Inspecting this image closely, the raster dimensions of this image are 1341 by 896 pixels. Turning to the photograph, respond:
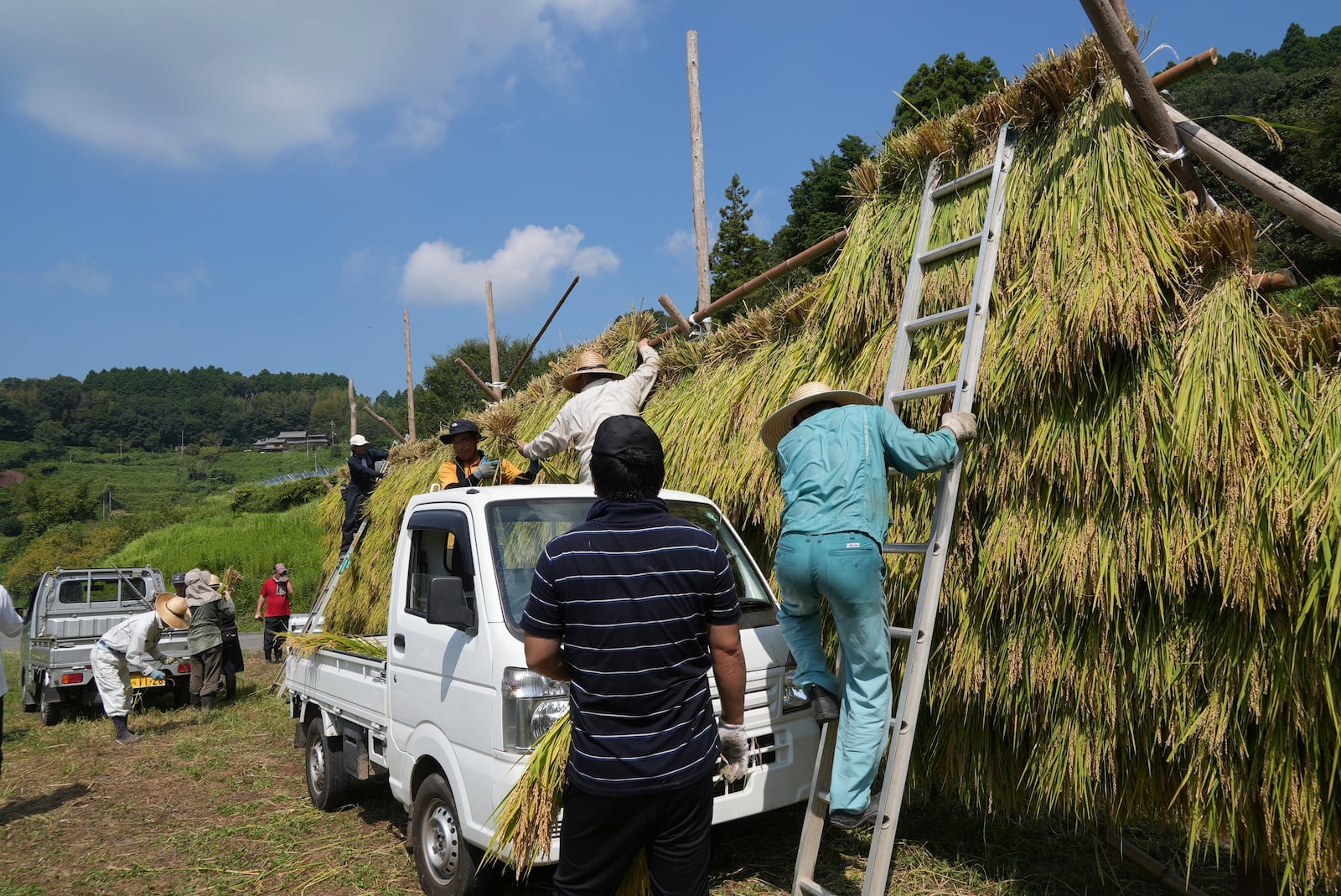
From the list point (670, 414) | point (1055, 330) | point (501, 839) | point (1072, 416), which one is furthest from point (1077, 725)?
point (670, 414)

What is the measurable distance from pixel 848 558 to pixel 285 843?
4.27m

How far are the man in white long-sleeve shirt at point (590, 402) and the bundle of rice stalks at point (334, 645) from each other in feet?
5.92

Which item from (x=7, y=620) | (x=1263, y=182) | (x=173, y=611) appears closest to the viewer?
(x=1263, y=182)

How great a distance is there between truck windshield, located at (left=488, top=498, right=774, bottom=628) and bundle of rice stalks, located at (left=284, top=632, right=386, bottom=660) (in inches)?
81.4

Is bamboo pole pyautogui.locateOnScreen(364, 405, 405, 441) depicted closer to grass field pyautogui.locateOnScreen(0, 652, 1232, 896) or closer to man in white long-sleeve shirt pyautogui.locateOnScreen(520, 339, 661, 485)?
grass field pyautogui.locateOnScreen(0, 652, 1232, 896)

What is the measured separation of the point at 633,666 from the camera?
2.55 m

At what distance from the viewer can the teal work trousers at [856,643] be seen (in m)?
3.42

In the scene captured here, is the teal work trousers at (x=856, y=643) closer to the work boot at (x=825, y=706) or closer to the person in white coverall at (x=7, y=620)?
the work boot at (x=825, y=706)

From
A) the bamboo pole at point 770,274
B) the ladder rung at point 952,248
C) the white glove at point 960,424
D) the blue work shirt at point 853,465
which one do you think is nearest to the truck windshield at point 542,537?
the blue work shirt at point 853,465

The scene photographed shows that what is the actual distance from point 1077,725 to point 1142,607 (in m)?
0.54

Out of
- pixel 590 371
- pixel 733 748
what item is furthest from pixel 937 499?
pixel 590 371

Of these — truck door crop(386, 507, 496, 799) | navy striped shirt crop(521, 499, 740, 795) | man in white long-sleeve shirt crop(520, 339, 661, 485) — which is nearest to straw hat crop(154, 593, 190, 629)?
man in white long-sleeve shirt crop(520, 339, 661, 485)

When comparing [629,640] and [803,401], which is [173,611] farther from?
[629,640]

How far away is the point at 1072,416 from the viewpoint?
3.66m
